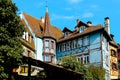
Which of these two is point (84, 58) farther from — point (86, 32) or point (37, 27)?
point (37, 27)

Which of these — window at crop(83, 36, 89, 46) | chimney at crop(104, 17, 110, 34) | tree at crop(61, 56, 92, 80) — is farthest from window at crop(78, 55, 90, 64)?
tree at crop(61, 56, 92, 80)

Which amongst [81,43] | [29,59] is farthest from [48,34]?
[29,59]

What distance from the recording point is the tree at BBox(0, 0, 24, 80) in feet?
55.2

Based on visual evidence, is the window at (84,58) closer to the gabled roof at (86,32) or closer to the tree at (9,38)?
the gabled roof at (86,32)

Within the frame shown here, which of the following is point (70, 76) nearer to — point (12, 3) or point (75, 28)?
point (12, 3)

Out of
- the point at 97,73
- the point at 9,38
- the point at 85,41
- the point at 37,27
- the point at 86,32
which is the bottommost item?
the point at 97,73

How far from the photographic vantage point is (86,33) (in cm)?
4519

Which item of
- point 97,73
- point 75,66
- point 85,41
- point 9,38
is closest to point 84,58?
point 85,41

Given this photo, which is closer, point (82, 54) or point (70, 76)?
point (70, 76)

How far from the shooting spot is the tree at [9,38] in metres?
16.8

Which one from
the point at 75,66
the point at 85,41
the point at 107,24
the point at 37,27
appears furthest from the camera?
the point at 107,24

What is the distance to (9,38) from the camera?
17500 millimetres

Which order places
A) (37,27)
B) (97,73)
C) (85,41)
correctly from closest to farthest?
(97,73), (85,41), (37,27)

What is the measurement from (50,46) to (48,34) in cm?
198
